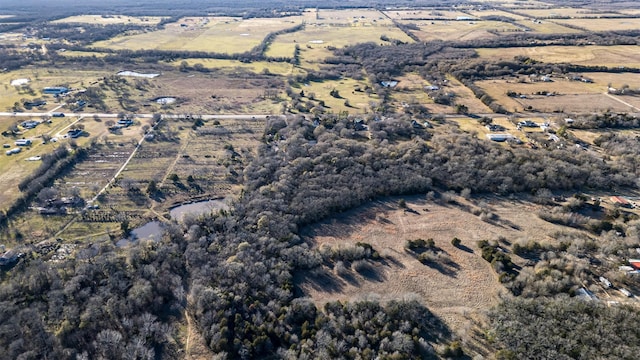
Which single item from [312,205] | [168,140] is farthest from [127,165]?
[312,205]

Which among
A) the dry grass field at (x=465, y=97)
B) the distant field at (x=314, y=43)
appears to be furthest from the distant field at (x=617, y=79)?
the distant field at (x=314, y=43)

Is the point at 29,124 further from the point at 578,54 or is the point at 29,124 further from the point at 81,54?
the point at 578,54

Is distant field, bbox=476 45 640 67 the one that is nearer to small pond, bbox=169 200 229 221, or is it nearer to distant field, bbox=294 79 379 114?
distant field, bbox=294 79 379 114

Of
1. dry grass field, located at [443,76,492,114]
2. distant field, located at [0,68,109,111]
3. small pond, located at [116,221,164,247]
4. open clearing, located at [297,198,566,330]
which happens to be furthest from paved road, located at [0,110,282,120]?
dry grass field, located at [443,76,492,114]

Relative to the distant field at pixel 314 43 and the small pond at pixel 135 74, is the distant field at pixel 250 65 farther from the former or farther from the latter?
the small pond at pixel 135 74

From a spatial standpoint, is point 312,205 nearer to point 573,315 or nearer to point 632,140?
point 573,315

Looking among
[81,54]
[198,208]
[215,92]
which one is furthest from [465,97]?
[81,54]
